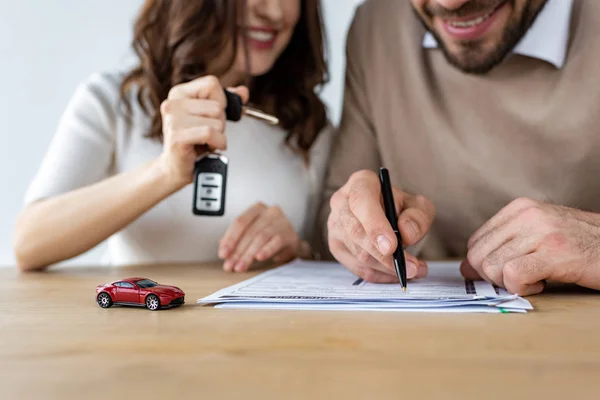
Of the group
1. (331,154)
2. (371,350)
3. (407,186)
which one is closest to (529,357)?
(371,350)

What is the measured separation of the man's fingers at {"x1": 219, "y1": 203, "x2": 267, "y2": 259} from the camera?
134cm

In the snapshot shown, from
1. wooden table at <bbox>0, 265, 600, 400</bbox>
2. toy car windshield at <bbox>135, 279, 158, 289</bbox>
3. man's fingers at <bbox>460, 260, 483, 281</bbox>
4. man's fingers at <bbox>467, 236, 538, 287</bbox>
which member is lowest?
wooden table at <bbox>0, 265, 600, 400</bbox>

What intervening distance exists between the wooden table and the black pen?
0.47 feet

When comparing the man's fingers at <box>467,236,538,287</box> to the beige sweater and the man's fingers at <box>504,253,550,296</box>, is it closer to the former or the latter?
the man's fingers at <box>504,253,550,296</box>

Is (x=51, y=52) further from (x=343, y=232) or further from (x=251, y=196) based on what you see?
(x=343, y=232)

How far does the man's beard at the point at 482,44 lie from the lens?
58.6 inches

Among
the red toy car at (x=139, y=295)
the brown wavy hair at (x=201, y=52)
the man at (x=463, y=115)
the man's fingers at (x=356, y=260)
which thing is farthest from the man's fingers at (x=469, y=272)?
the brown wavy hair at (x=201, y=52)

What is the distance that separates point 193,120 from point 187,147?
0.06m

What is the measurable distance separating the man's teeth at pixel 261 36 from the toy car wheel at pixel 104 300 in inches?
45.0

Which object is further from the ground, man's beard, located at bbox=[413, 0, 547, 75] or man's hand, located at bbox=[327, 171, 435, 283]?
man's beard, located at bbox=[413, 0, 547, 75]

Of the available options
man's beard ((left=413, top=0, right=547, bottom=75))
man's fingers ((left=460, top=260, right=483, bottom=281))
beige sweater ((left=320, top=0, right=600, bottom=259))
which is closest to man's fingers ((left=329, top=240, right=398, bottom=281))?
man's fingers ((left=460, top=260, right=483, bottom=281))

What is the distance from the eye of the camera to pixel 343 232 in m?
1.07

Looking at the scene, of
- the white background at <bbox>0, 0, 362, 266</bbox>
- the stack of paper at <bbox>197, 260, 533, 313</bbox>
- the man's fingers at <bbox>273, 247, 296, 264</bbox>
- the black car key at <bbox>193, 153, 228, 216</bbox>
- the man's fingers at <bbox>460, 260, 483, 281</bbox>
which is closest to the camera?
the stack of paper at <bbox>197, 260, 533, 313</bbox>

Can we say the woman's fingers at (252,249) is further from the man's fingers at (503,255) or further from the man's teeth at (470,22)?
the man's teeth at (470,22)
